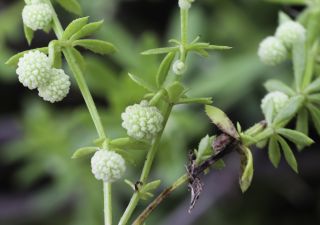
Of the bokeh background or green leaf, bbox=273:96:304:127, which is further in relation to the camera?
the bokeh background

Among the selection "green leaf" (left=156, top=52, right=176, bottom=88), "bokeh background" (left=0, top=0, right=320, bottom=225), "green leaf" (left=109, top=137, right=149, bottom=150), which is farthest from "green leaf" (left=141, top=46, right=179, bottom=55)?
"bokeh background" (left=0, top=0, right=320, bottom=225)

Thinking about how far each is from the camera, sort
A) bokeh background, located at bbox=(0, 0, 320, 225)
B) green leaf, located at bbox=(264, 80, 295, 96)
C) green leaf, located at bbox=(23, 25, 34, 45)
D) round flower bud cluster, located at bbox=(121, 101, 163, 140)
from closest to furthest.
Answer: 1. round flower bud cluster, located at bbox=(121, 101, 163, 140)
2. green leaf, located at bbox=(23, 25, 34, 45)
3. green leaf, located at bbox=(264, 80, 295, 96)
4. bokeh background, located at bbox=(0, 0, 320, 225)

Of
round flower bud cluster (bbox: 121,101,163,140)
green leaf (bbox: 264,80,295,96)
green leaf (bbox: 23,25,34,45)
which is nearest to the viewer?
round flower bud cluster (bbox: 121,101,163,140)

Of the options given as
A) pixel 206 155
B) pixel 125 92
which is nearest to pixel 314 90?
pixel 206 155

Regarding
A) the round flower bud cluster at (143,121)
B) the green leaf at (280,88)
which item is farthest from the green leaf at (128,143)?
the green leaf at (280,88)

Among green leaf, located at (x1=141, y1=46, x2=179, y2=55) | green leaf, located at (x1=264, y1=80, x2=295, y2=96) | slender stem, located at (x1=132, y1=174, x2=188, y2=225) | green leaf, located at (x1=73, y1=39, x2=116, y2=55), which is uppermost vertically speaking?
green leaf, located at (x1=73, y1=39, x2=116, y2=55)

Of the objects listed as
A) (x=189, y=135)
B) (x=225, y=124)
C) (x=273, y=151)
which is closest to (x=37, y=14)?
(x=225, y=124)

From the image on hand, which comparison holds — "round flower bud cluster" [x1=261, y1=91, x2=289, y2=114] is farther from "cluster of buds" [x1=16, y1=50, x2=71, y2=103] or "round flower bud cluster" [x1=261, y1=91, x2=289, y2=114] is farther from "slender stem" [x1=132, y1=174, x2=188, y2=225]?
"cluster of buds" [x1=16, y1=50, x2=71, y2=103]

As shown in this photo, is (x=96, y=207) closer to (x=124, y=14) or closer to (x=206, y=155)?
(x=124, y=14)
